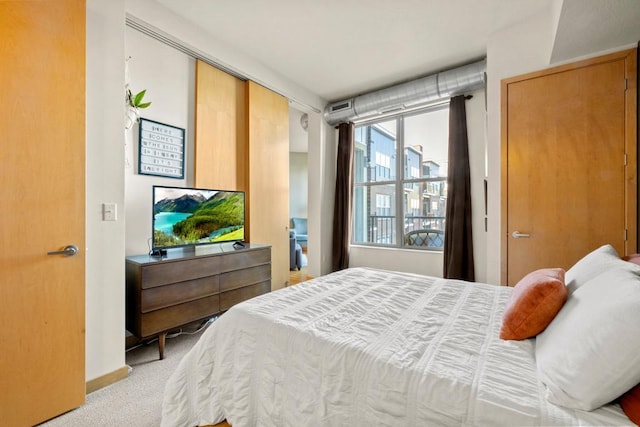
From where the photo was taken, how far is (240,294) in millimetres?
2773

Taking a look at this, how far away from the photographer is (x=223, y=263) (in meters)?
2.60

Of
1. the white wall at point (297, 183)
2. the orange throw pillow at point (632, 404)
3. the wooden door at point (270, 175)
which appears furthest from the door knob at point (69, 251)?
the white wall at point (297, 183)

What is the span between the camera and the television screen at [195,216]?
2.38 metres

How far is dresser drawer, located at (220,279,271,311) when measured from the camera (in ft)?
8.58

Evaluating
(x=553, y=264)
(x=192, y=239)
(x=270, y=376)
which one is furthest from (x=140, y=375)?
(x=553, y=264)

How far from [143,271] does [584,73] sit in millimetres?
3816

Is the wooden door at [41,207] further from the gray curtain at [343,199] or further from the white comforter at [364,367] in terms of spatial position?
the gray curtain at [343,199]

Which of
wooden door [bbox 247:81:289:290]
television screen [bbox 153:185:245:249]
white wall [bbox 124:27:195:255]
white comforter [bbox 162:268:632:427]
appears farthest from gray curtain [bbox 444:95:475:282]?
white wall [bbox 124:27:195:255]

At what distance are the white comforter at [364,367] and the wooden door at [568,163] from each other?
1207 millimetres

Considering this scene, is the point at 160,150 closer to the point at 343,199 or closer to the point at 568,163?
the point at 343,199

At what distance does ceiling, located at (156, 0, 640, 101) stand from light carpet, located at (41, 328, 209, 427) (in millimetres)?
3030

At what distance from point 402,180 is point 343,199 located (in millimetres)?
962

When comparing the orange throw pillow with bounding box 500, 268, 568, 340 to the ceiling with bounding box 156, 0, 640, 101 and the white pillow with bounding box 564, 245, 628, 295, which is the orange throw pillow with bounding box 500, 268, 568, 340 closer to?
the white pillow with bounding box 564, 245, 628, 295

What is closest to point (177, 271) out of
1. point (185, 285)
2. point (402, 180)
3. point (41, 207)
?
point (185, 285)
